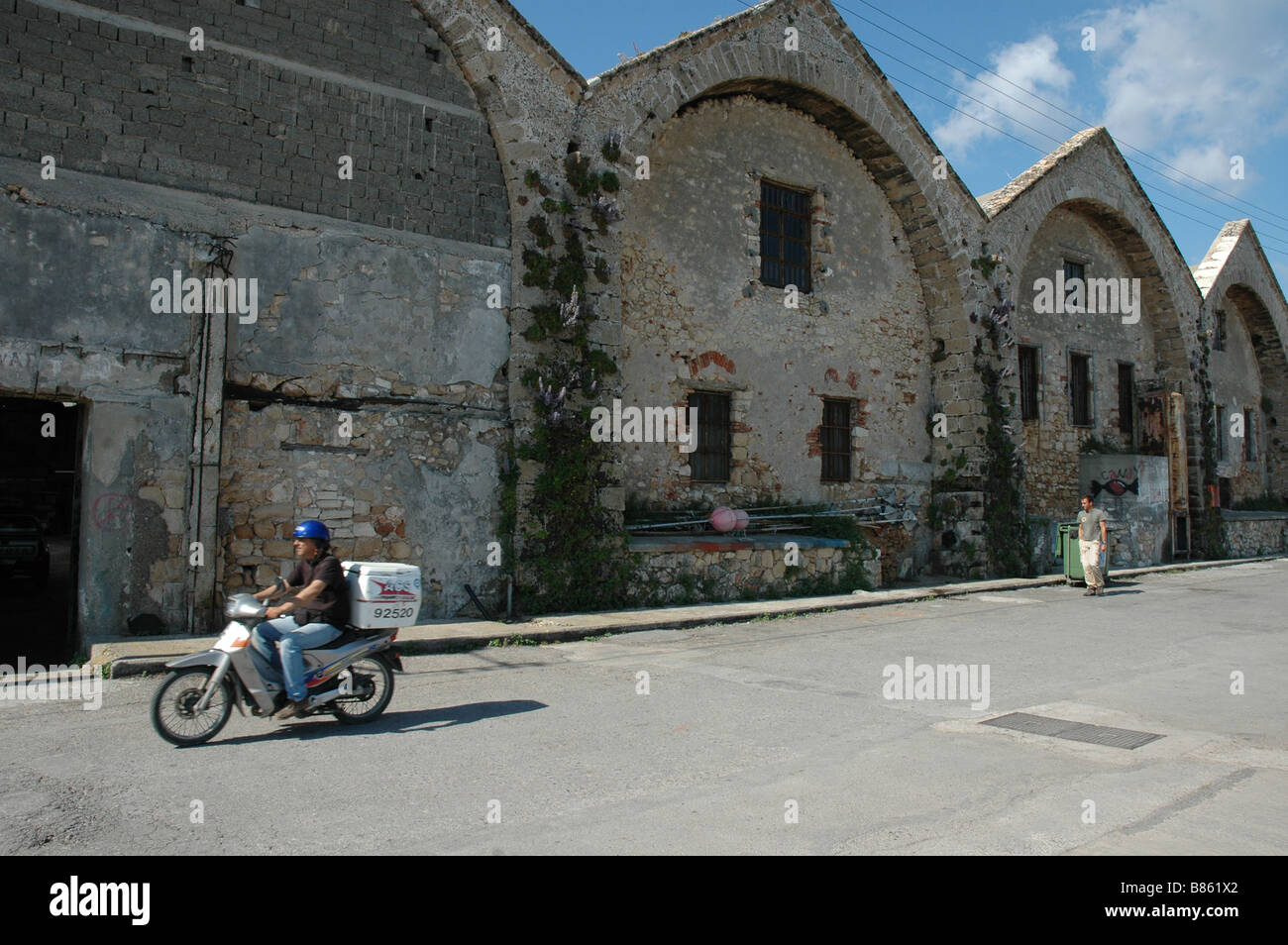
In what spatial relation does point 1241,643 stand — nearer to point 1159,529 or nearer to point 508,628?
point 508,628

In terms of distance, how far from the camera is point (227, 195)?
1073cm

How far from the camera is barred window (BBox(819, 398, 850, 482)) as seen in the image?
685 inches

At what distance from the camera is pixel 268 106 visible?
36.1ft

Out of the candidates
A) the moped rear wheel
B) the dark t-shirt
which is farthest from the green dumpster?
the dark t-shirt

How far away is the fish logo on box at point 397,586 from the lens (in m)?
6.85

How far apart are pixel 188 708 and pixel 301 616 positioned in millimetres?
934

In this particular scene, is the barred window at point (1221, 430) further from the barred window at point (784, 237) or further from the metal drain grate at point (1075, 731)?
the metal drain grate at point (1075, 731)

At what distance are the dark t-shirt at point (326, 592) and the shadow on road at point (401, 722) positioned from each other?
730 millimetres

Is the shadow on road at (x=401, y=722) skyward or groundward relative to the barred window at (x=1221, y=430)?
groundward

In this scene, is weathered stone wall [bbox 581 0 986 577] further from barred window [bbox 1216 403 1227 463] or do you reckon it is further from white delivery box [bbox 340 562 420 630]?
barred window [bbox 1216 403 1227 463]

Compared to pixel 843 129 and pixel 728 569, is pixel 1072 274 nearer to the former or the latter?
pixel 843 129

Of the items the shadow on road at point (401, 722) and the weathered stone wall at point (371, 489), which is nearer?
the shadow on road at point (401, 722)

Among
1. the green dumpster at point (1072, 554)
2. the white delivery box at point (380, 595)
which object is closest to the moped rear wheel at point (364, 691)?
the white delivery box at point (380, 595)

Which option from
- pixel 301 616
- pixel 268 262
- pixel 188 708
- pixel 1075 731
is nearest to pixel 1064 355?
pixel 1075 731
